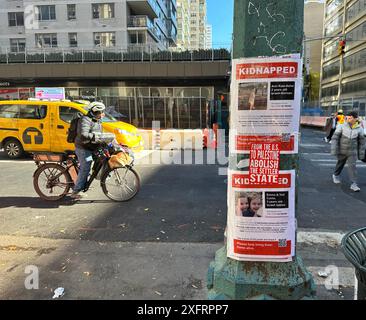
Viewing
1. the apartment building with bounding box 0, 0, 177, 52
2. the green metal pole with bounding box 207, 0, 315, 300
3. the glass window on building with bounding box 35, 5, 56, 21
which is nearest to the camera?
the green metal pole with bounding box 207, 0, 315, 300

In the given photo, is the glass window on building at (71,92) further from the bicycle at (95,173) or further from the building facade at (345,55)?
the building facade at (345,55)

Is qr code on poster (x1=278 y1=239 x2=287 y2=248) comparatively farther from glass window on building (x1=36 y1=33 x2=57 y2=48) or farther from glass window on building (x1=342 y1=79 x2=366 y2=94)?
glass window on building (x1=342 y1=79 x2=366 y2=94)

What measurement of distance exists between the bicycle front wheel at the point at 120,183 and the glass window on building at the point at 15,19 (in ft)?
137

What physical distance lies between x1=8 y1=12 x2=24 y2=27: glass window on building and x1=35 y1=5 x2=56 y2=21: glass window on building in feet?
8.14

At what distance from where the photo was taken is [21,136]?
11.7 m

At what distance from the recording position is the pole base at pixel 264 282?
236cm

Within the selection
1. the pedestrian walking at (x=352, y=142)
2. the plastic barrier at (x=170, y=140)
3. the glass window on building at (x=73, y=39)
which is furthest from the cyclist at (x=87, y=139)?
the glass window on building at (x=73, y=39)

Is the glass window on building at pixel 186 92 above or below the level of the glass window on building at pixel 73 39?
below

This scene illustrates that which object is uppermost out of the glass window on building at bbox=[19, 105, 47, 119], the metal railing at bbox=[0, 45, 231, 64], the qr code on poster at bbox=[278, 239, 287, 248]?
the metal railing at bbox=[0, 45, 231, 64]

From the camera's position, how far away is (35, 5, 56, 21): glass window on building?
128ft

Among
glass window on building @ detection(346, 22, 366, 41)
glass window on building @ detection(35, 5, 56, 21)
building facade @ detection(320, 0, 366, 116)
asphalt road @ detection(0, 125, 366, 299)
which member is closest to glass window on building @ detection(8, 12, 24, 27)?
glass window on building @ detection(35, 5, 56, 21)
